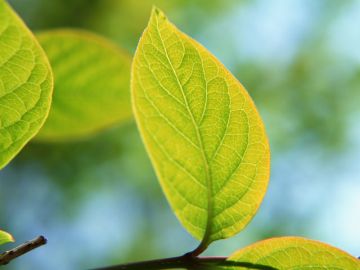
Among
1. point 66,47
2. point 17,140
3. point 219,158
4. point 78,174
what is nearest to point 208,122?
point 219,158

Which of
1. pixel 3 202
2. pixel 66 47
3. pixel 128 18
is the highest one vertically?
pixel 128 18

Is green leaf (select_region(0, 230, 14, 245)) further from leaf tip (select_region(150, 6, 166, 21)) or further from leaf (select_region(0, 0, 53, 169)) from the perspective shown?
leaf tip (select_region(150, 6, 166, 21))

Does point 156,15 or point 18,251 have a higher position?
point 156,15

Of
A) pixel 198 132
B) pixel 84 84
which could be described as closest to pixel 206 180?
pixel 198 132

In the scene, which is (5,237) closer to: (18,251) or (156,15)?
(18,251)

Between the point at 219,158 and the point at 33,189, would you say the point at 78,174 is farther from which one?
the point at 219,158

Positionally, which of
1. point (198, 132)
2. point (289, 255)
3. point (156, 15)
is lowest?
point (289, 255)

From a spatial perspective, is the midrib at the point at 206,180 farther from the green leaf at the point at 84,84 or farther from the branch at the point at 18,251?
the green leaf at the point at 84,84

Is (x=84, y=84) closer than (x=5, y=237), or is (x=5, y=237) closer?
(x=5, y=237)
